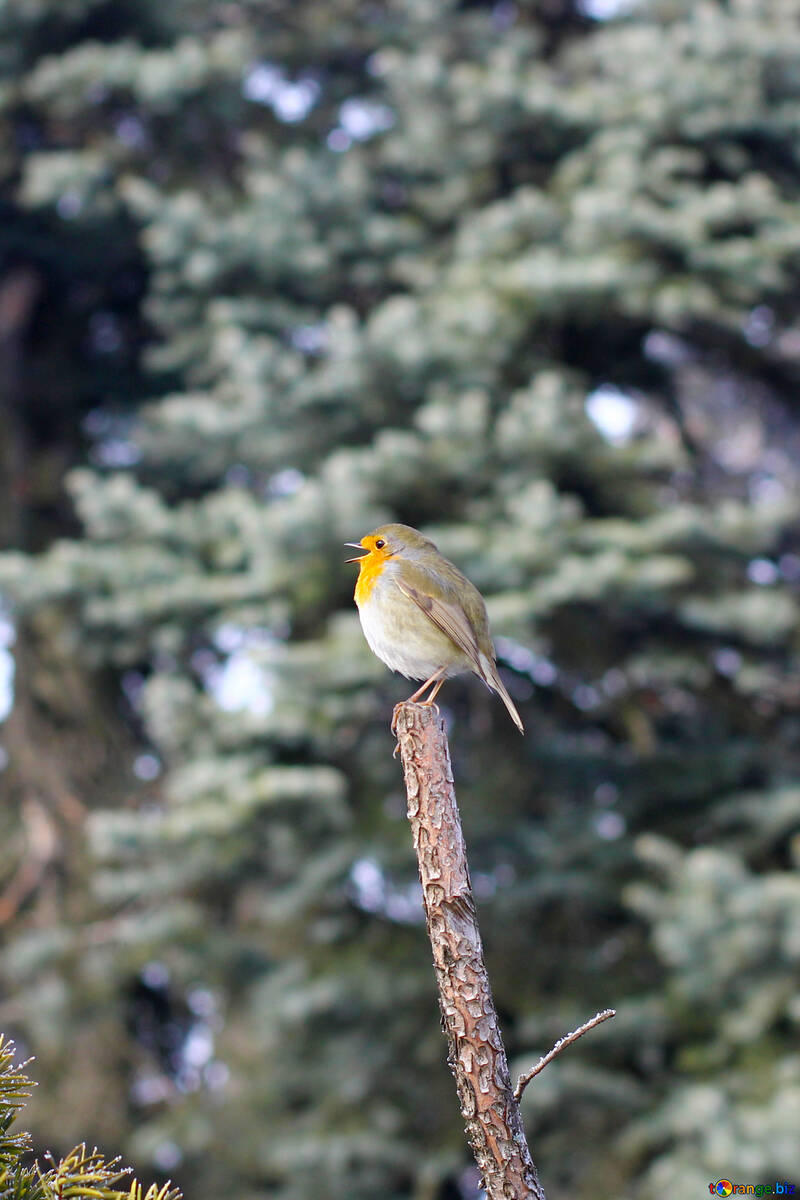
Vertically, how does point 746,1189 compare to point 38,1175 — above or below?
below

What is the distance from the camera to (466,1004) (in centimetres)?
140

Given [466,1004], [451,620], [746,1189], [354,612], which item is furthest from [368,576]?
[746,1189]

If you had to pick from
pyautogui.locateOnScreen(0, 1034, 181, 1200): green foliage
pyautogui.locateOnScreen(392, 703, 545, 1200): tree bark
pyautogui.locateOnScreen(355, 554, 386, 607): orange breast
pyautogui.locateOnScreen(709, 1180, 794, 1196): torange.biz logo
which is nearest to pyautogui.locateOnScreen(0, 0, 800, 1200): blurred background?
pyautogui.locateOnScreen(709, 1180, 794, 1196): torange.biz logo

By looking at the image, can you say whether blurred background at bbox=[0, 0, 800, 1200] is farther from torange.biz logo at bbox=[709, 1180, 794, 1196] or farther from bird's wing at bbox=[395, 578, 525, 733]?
bird's wing at bbox=[395, 578, 525, 733]

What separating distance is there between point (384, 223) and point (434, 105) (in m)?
0.47

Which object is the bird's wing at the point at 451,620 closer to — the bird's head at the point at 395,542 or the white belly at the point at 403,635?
the white belly at the point at 403,635

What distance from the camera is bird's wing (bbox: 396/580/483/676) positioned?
2156mm

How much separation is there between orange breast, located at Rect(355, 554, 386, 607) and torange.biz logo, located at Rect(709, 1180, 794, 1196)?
2116mm

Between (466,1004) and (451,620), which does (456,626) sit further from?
(466,1004)

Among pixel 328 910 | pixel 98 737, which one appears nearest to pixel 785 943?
pixel 328 910

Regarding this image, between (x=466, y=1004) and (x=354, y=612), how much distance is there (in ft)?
9.40

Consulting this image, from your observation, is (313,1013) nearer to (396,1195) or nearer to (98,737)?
(396,1195)

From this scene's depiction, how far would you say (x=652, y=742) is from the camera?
4477 millimetres

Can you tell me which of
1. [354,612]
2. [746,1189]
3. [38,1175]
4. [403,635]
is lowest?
[746,1189]
